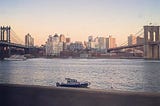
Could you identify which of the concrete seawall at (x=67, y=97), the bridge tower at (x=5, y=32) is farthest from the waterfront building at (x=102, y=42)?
the concrete seawall at (x=67, y=97)

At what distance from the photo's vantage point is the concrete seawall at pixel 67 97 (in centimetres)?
129

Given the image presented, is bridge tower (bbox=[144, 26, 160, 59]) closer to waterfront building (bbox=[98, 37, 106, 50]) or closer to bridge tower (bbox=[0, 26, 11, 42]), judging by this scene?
waterfront building (bbox=[98, 37, 106, 50])

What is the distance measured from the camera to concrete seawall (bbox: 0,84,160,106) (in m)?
1.29

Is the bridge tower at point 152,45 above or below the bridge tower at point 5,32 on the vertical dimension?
below

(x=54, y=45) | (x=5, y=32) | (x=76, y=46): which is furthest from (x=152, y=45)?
(x=5, y=32)

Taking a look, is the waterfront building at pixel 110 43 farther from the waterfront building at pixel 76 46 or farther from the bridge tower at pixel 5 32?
the bridge tower at pixel 5 32

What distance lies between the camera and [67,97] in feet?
4.78

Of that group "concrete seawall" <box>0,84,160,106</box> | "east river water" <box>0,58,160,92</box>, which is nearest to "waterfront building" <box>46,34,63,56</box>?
"concrete seawall" <box>0,84,160,106</box>

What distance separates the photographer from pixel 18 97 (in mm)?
1597

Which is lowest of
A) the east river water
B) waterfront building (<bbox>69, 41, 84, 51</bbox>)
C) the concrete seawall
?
the east river water

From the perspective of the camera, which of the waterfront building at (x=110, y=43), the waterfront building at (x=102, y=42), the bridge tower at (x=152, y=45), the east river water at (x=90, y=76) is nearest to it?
the waterfront building at (x=110, y=43)

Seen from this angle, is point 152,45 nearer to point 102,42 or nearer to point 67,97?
point 102,42

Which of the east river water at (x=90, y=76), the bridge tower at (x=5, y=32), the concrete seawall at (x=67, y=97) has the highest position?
the bridge tower at (x=5, y=32)

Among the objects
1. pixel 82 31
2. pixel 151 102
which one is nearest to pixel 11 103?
pixel 151 102
